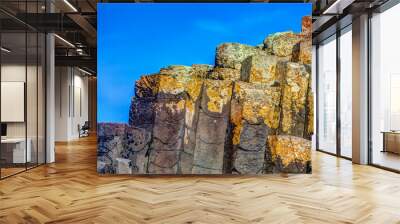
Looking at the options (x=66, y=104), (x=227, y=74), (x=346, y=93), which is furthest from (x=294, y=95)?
(x=66, y=104)

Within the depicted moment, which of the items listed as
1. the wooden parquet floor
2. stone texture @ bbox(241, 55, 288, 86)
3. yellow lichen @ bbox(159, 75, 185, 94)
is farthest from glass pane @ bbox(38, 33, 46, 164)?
stone texture @ bbox(241, 55, 288, 86)

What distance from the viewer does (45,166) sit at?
23.5 feet

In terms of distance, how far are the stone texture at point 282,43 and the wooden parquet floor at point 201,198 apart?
7.14 feet

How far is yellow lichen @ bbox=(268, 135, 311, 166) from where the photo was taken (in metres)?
5.94

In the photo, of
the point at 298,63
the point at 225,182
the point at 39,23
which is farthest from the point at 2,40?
the point at 298,63

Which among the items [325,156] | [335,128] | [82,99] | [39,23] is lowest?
[325,156]

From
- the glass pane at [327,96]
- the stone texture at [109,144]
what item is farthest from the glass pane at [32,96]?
the glass pane at [327,96]

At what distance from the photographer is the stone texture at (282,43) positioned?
598 centimetres

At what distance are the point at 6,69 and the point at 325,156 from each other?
7.41 metres

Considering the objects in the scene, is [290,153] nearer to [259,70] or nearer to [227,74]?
[259,70]

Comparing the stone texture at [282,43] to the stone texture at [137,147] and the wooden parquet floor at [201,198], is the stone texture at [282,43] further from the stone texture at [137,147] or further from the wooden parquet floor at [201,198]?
the stone texture at [137,147]

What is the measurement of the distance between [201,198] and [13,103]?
13.0 ft

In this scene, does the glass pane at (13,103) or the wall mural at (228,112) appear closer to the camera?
the glass pane at (13,103)

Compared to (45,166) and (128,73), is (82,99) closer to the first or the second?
(45,166)
